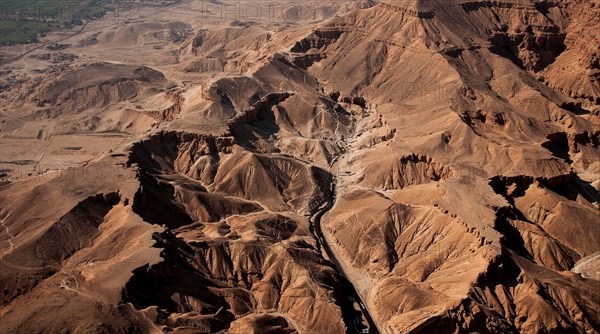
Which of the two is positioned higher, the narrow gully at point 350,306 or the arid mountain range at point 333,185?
the arid mountain range at point 333,185

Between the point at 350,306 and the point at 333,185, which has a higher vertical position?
the point at 333,185

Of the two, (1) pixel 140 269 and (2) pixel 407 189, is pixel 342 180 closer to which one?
(2) pixel 407 189

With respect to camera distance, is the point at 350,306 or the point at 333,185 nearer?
the point at 350,306

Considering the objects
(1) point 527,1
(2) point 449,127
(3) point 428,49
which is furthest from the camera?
(1) point 527,1

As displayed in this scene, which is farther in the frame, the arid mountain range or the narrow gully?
the narrow gully

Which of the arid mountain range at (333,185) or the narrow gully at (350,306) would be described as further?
the narrow gully at (350,306)

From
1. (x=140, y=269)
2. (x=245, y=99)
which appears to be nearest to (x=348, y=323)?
(x=140, y=269)

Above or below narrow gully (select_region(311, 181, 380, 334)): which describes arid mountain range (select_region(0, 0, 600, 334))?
above

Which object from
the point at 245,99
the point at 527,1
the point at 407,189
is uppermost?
the point at 527,1
